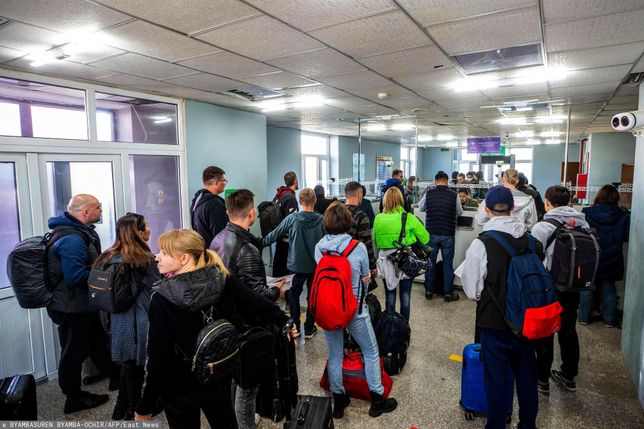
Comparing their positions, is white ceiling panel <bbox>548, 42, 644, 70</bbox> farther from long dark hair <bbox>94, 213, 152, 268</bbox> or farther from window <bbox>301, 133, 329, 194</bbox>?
window <bbox>301, 133, 329, 194</bbox>

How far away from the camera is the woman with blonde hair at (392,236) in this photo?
333 centimetres

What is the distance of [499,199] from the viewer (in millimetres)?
2146

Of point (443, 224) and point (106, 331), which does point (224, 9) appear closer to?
point (106, 331)

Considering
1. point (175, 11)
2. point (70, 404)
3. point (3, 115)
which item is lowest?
point (70, 404)

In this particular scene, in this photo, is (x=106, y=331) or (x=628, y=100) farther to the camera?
(x=628, y=100)

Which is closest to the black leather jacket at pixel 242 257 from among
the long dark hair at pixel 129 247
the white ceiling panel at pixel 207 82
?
the long dark hair at pixel 129 247

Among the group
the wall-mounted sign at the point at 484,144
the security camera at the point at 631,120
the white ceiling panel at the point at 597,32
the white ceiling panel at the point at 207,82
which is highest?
the white ceiling panel at the point at 207,82

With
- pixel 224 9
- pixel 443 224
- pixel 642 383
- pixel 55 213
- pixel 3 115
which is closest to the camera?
pixel 224 9

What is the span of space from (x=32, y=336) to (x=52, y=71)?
2.14 metres

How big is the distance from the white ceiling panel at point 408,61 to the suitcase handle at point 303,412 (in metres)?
2.37

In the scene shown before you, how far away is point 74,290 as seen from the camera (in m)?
2.56

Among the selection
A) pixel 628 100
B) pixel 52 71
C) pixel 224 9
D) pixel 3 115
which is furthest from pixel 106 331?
pixel 628 100

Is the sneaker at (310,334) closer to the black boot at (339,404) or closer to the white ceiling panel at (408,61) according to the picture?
the black boot at (339,404)

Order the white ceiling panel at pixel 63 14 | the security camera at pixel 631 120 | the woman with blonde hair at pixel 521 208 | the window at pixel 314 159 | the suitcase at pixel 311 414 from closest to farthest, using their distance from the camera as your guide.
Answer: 1. the white ceiling panel at pixel 63 14
2. the suitcase at pixel 311 414
3. the security camera at pixel 631 120
4. the woman with blonde hair at pixel 521 208
5. the window at pixel 314 159
